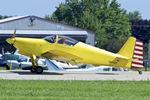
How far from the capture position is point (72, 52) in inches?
1050

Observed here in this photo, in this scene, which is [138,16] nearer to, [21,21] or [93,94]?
[21,21]

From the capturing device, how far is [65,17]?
340 ft

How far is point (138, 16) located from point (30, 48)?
152576mm

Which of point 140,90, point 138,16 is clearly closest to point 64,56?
point 140,90

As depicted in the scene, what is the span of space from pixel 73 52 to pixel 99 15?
73885 millimetres

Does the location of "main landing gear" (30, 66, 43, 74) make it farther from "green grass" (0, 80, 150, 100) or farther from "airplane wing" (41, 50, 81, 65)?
"green grass" (0, 80, 150, 100)

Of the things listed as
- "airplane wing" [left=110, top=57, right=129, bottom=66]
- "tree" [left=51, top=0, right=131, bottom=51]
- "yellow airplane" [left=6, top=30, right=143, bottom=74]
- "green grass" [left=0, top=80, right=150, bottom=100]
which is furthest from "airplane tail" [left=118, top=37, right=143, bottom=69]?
"tree" [left=51, top=0, right=131, bottom=51]

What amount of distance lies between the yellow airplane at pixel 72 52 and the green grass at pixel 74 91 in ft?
22.8

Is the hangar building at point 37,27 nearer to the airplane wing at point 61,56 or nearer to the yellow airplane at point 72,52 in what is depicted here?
the yellow airplane at point 72,52

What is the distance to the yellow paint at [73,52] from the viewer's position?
2652cm

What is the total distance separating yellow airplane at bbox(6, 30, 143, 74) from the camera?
26.5 meters

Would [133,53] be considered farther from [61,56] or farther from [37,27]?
[37,27]

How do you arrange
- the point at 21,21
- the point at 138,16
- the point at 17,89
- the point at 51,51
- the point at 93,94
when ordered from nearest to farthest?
the point at 93,94, the point at 17,89, the point at 51,51, the point at 21,21, the point at 138,16

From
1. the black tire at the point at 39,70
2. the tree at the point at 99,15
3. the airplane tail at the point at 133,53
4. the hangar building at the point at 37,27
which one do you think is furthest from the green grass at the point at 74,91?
the tree at the point at 99,15
